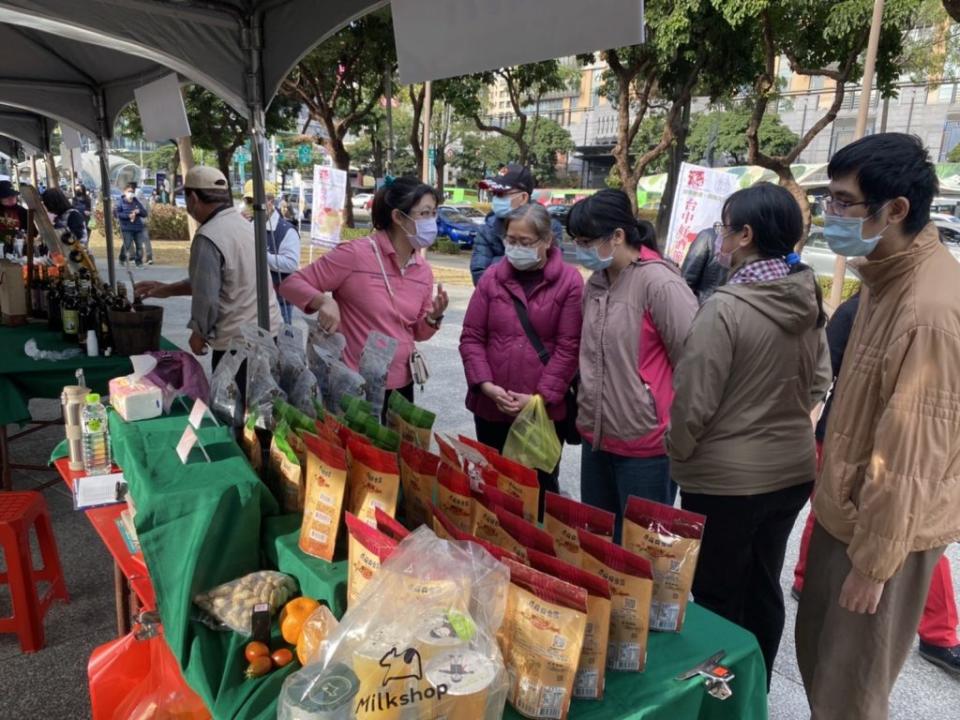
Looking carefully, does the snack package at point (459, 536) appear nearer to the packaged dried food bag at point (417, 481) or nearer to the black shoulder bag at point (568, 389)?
the packaged dried food bag at point (417, 481)

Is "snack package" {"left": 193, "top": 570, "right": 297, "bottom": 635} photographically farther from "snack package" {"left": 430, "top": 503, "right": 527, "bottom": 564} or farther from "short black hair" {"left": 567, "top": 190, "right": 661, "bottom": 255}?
"short black hair" {"left": 567, "top": 190, "right": 661, "bottom": 255}

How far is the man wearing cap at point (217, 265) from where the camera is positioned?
310 cm

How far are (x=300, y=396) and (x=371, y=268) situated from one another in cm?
88

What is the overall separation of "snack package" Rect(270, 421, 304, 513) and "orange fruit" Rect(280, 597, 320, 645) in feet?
0.96

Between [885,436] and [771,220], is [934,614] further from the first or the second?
[771,220]

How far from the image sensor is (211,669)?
1.29 meters

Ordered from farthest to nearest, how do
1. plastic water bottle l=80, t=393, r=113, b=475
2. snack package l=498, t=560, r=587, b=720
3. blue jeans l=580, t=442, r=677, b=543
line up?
blue jeans l=580, t=442, r=677, b=543
plastic water bottle l=80, t=393, r=113, b=475
snack package l=498, t=560, r=587, b=720

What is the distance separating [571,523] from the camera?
1.35 meters

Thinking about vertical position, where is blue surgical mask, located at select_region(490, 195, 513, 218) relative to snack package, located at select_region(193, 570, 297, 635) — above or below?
above

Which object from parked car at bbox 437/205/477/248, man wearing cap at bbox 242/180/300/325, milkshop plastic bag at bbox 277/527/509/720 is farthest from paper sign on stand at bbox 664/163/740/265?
parked car at bbox 437/205/477/248

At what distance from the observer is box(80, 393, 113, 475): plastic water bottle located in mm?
2113

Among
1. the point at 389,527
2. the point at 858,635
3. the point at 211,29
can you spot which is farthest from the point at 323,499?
the point at 211,29

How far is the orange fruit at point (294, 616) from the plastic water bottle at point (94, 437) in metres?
1.12

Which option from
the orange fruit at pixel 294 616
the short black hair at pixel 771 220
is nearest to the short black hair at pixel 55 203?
the orange fruit at pixel 294 616
